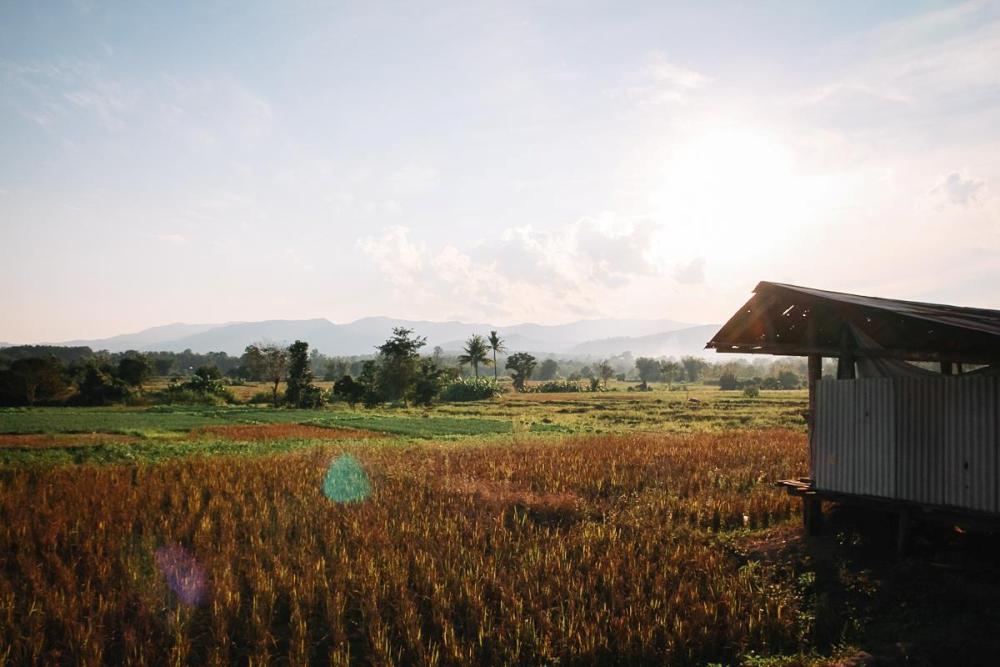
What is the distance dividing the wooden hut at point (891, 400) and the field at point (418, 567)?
1187mm

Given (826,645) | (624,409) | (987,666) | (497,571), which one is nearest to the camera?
(987,666)

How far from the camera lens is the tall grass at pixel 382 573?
7.39 meters

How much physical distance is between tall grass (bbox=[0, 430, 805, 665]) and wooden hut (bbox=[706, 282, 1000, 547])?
2.59 metres

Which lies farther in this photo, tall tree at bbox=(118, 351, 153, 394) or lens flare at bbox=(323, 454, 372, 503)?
tall tree at bbox=(118, 351, 153, 394)

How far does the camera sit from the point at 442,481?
16.5 metres

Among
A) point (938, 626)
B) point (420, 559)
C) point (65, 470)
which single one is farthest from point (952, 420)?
point (65, 470)

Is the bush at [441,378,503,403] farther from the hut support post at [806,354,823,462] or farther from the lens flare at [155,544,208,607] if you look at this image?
the lens flare at [155,544,208,607]

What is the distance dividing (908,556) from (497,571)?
21.6ft

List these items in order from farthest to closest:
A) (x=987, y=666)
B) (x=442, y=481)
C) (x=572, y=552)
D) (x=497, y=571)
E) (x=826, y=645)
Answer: (x=442, y=481) → (x=572, y=552) → (x=497, y=571) → (x=826, y=645) → (x=987, y=666)

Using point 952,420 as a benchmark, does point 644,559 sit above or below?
below

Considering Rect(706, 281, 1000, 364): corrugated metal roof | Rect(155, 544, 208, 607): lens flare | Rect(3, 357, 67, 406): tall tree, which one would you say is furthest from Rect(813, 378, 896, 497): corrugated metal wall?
Rect(3, 357, 67, 406): tall tree

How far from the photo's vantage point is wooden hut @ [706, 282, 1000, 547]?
9281 millimetres

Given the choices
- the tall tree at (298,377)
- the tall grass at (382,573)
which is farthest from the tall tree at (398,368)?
the tall grass at (382,573)

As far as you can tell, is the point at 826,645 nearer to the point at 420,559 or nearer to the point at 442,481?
the point at 420,559
